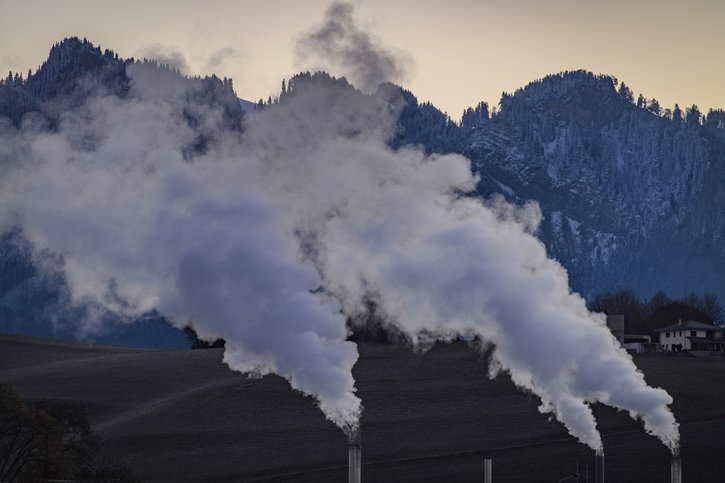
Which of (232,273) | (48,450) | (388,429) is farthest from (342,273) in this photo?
(48,450)

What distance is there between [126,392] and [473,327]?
285 ft

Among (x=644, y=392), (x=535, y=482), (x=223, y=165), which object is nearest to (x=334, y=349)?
(x=644, y=392)

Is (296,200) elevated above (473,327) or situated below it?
above

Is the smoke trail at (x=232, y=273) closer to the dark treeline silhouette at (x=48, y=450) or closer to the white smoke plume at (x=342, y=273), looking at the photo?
the white smoke plume at (x=342, y=273)

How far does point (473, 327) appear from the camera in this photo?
370 ft

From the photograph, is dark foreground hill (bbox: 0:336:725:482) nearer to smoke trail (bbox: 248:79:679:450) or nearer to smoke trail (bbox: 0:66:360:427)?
smoke trail (bbox: 248:79:679:450)

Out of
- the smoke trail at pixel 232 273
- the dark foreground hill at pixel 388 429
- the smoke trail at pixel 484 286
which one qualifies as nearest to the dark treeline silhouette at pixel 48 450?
the smoke trail at pixel 232 273

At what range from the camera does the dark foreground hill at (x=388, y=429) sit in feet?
464

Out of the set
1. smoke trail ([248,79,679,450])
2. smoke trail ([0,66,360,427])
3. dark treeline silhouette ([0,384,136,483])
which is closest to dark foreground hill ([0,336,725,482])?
smoke trail ([248,79,679,450])

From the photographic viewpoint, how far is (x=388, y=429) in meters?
160

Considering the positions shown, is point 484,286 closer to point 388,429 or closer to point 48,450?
point 48,450

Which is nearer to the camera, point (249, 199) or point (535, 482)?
point (249, 199)

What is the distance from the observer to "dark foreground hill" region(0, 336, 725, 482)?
142 m

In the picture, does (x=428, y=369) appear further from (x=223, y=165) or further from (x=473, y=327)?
(x=473, y=327)
